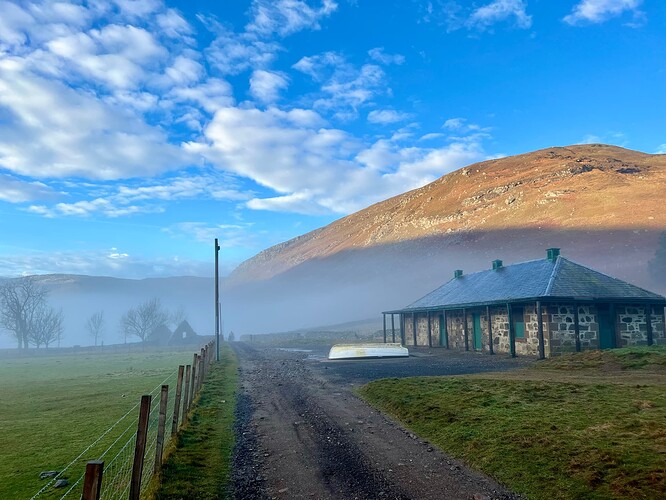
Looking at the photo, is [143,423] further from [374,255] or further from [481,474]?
[374,255]

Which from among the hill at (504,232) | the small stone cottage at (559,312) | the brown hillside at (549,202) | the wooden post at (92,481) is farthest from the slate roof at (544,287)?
the brown hillside at (549,202)

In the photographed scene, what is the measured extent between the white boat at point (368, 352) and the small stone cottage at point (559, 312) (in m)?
5.31

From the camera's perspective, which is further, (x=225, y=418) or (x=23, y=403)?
(x=23, y=403)

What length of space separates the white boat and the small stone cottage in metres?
5.31

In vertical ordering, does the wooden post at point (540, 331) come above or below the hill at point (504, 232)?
below

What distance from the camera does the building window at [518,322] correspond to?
27.2 m

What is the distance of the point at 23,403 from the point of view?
1947 cm

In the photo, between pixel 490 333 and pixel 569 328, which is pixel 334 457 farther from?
pixel 490 333

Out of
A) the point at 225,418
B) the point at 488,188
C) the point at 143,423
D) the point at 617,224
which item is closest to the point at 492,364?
the point at 225,418

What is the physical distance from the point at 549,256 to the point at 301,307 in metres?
149

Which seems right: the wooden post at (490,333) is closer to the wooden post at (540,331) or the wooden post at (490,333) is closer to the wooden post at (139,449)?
the wooden post at (540,331)

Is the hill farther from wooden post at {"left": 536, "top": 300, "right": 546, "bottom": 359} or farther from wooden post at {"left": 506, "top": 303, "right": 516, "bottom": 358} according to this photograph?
wooden post at {"left": 536, "top": 300, "right": 546, "bottom": 359}

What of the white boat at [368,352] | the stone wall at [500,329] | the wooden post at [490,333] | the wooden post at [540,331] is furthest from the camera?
the white boat at [368,352]

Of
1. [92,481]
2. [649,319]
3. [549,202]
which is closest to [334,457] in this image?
[92,481]
